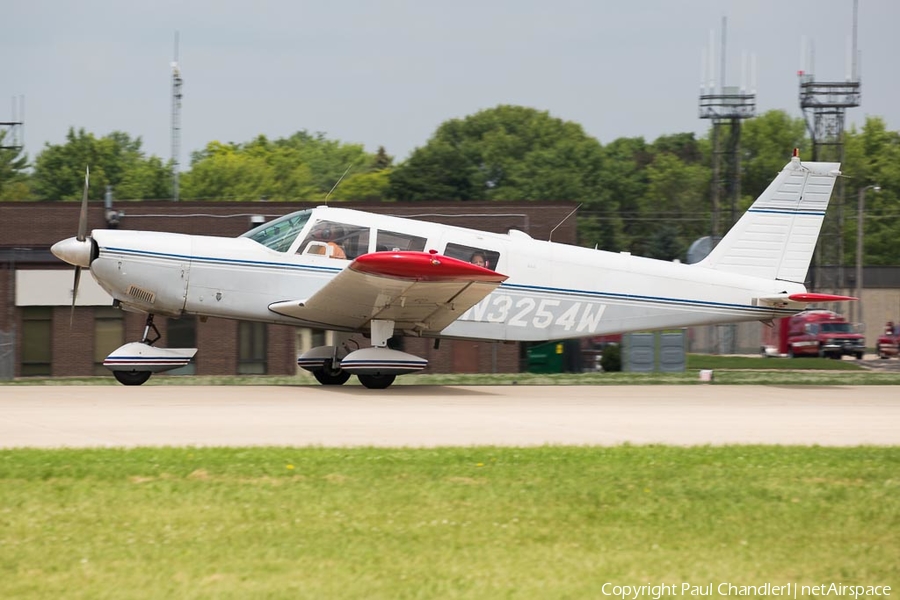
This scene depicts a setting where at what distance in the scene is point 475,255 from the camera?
15.5 meters

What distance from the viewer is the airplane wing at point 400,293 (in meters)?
13.5

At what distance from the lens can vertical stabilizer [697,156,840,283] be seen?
16641mm

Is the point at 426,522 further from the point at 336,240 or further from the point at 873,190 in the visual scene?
the point at 873,190

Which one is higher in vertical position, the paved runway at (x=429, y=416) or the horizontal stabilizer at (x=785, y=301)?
the horizontal stabilizer at (x=785, y=301)

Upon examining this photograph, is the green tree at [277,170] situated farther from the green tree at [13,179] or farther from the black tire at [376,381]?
the black tire at [376,381]

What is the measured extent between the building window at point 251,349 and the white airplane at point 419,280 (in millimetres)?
12470

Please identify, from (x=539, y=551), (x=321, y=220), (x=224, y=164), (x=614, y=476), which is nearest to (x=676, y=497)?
(x=614, y=476)

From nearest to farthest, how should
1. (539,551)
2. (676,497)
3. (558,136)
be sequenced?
(539,551)
(676,497)
(558,136)

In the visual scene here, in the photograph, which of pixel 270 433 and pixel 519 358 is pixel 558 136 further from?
pixel 270 433

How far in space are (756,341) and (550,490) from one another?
4960 centimetres

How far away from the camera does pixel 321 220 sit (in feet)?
49.6

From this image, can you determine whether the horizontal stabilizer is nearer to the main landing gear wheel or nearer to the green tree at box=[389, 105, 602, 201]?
the main landing gear wheel

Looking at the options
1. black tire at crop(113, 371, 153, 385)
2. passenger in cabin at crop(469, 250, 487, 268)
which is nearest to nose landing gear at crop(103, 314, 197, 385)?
black tire at crop(113, 371, 153, 385)

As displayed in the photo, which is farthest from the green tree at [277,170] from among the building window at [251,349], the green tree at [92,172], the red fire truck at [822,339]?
the building window at [251,349]
